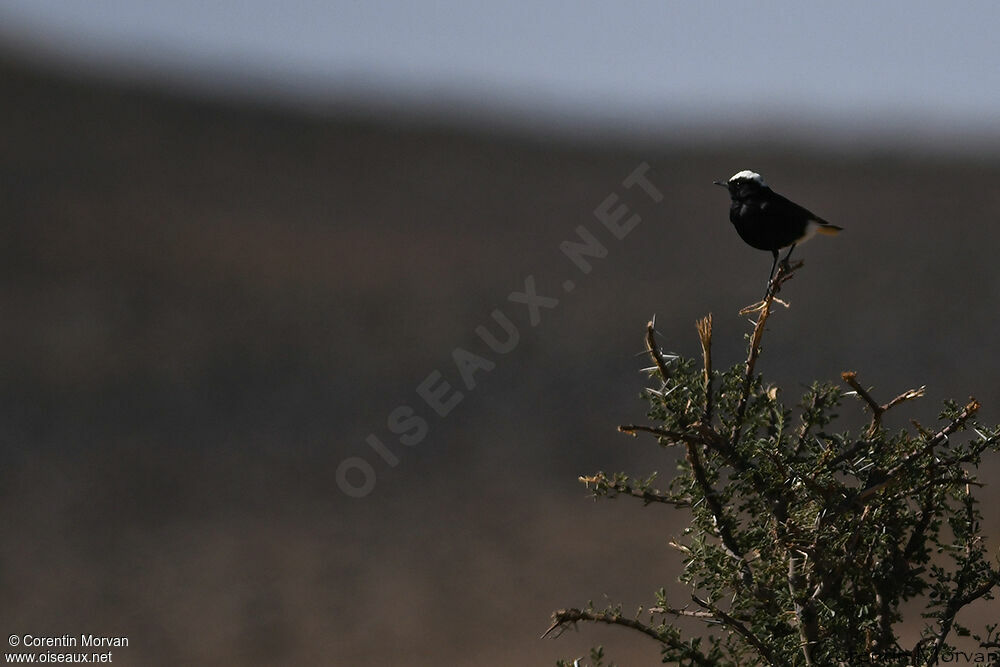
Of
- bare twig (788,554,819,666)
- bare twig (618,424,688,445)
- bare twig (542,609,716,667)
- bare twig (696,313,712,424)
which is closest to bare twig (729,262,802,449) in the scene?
bare twig (696,313,712,424)

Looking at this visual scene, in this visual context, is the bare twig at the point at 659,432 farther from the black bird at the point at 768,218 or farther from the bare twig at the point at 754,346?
the black bird at the point at 768,218

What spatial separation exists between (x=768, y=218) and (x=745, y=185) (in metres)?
0.14

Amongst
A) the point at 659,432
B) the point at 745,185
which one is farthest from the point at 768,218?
the point at 659,432

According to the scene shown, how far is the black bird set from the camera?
125 inches

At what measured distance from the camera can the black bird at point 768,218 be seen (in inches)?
125

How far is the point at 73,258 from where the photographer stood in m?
24.2

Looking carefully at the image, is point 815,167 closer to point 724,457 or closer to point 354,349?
point 354,349

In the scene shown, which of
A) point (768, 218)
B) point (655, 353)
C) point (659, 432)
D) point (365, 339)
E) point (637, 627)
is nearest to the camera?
point (659, 432)

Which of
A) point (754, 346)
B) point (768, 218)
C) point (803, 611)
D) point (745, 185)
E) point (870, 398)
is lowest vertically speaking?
point (803, 611)

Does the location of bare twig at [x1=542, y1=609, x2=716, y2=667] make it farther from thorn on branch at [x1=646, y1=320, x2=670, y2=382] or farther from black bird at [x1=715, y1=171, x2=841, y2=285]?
black bird at [x1=715, y1=171, x2=841, y2=285]

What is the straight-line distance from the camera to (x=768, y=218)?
3184mm

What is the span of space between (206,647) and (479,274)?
57.5 feet

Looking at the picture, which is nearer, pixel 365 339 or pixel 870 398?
pixel 870 398

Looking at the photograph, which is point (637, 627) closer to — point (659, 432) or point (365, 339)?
point (659, 432)
